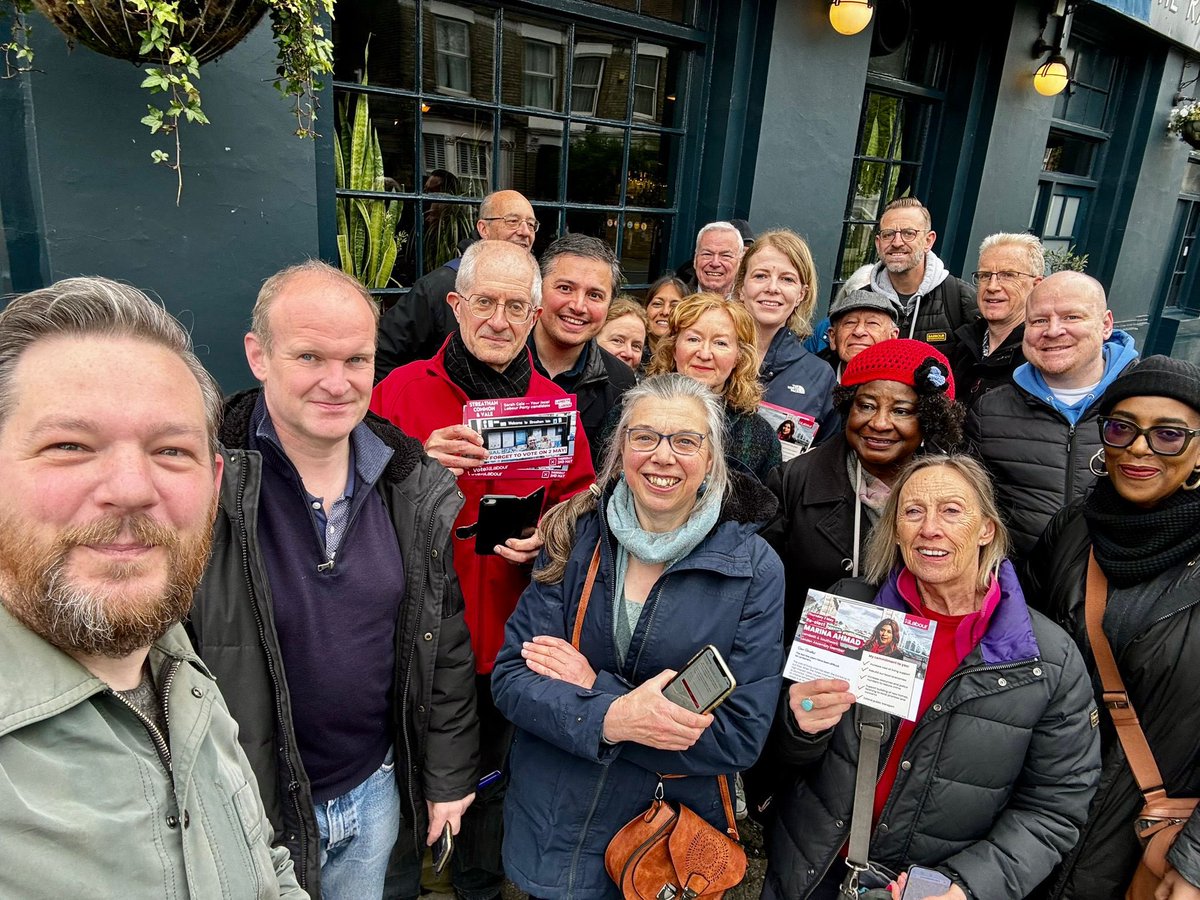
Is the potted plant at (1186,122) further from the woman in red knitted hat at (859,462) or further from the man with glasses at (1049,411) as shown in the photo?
the woman in red knitted hat at (859,462)

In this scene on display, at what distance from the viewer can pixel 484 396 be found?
2355 mm

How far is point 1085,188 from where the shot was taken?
887 cm

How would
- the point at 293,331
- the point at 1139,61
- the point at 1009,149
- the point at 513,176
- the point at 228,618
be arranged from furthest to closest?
the point at 1139,61 < the point at 1009,149 < the point at 513,176 < the point at 293,331 < the point at 228,618

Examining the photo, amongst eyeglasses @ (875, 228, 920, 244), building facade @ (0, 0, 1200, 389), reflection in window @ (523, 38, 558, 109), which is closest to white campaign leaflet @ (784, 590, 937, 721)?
building facade @ (0, 0, 1200, 389)

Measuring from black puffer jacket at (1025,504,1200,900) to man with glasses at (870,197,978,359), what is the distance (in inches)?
96.0

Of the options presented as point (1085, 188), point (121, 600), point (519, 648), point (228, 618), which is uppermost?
point (1085, 188)

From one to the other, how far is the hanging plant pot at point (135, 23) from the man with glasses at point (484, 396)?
1107 millimetres

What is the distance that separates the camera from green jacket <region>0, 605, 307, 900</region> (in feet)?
2.81

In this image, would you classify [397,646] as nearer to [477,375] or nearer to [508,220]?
[477,375]

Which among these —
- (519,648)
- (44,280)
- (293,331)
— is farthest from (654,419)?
(44,280)

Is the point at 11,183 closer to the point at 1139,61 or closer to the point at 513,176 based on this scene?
the point at 513,176

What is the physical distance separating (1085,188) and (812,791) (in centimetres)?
991

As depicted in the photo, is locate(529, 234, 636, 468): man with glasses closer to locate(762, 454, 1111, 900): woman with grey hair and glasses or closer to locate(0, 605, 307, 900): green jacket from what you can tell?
locate(762, 454, 1111, 900): woman with grey hair and glasses

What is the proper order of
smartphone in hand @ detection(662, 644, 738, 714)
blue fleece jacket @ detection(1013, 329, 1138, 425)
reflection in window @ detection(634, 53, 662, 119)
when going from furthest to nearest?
reflection in window @ detection(634, 53, 662, 119), blue fleece jacket @ detection(1013, 329, 1138, 425), smartphone in hand @ detection(662, 644, 738, 714)
